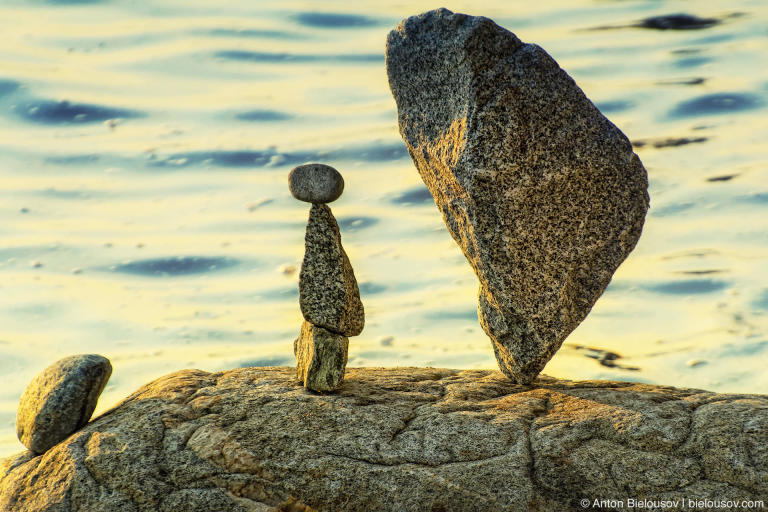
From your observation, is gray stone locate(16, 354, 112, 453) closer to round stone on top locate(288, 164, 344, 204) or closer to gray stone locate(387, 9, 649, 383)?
round stone on top locate(288, 164, 344, 204)

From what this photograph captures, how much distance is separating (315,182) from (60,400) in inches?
89.4

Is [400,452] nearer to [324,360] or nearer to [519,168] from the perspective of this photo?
[324,360]

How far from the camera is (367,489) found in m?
5.48

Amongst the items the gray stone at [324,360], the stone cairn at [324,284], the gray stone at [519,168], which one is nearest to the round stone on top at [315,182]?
the stone cairn at [324,284]

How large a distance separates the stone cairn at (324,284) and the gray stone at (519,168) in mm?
732

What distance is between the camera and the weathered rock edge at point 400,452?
5422 millimetres

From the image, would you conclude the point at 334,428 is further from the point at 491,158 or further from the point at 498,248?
the point at 491,158

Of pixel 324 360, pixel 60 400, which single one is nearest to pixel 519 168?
pixel 324 360

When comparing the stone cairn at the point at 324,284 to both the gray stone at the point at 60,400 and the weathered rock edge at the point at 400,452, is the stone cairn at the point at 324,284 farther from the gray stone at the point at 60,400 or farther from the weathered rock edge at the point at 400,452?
the gray stone at the point at 60,400

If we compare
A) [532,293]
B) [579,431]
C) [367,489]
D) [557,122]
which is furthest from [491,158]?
[367,489]

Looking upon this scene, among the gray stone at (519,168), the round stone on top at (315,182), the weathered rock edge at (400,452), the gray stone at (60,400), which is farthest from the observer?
the gray stone at (60,400)

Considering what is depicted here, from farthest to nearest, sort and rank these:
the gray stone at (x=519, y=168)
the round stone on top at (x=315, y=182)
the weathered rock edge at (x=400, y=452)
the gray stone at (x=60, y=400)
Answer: the gray stone at (x=60, y=400), the round stone on top at (x=315, y=182), the gray stone at (x=519, y=168), the weathered rock edge at (x=400, y=452)

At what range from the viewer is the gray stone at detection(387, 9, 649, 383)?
5727 mm

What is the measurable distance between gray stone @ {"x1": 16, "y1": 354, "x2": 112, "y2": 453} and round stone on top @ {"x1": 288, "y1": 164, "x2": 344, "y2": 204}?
1.85 meters
